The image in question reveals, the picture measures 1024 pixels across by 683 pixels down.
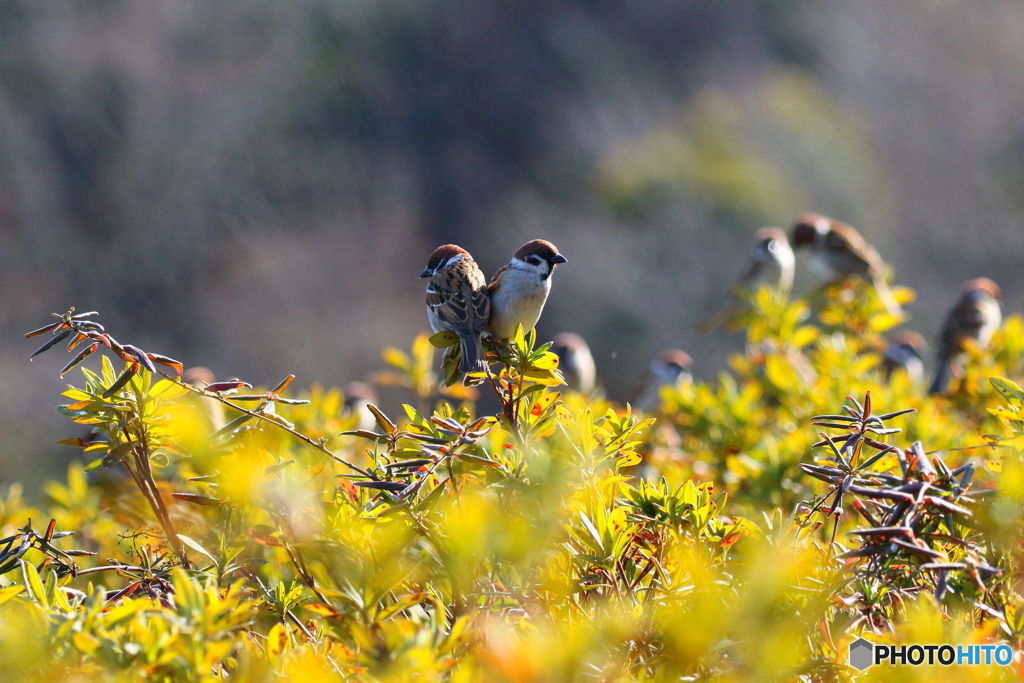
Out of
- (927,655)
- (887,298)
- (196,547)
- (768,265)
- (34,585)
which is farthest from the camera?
(768,265)

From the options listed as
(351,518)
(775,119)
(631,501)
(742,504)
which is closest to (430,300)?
(742,504)

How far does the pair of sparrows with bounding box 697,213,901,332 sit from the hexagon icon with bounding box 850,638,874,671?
13.0 feet

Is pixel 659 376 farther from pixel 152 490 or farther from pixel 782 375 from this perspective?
pixel 152 490

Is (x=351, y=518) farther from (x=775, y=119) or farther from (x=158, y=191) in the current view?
(x=775, y=119)

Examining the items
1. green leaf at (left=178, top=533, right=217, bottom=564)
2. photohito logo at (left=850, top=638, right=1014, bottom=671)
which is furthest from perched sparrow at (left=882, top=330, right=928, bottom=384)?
green leaf at (left=178, top=533, right=217, bottom=564)

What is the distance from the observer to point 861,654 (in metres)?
1.56

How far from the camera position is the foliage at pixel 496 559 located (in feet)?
4.46

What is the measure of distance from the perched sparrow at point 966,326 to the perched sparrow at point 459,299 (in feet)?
9.51

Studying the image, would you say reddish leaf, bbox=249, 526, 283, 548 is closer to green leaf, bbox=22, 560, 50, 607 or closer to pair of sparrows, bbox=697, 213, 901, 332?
green leaf, bbox=22, 560, 50, 607

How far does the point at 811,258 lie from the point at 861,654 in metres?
5.05

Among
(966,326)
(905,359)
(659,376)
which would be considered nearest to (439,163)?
(659,376)

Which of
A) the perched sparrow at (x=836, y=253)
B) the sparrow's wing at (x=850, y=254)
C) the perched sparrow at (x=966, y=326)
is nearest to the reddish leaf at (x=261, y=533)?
the perched sparrow at (x=966, y=326)

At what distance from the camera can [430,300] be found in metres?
3.05

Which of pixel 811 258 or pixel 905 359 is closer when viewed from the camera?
pixel 905 359
